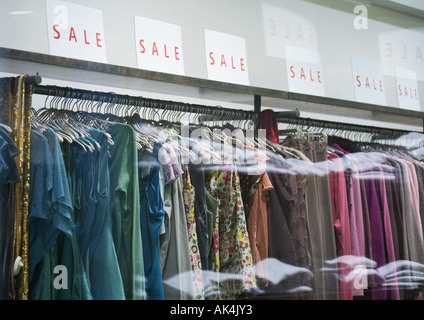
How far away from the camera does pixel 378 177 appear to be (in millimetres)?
2484

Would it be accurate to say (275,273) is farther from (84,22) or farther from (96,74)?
(84,22)

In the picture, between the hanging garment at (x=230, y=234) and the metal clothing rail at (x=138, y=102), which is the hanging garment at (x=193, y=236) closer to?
the hanging garment at (x=230, y=234)

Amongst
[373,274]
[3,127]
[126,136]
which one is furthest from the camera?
[373,274]

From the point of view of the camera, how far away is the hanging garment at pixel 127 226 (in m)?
1.85

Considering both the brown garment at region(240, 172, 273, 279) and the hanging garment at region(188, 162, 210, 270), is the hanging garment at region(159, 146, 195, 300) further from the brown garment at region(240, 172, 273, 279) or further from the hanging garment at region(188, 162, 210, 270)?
the brown garment at region(240, 172, 273, 279)

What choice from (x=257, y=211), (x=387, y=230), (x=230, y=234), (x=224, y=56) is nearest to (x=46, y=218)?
(x=230, y=234)

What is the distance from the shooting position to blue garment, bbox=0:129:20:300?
1.67 metres

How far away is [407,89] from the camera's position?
248 cm

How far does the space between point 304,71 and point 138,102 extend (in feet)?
2.10

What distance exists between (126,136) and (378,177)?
1073mm

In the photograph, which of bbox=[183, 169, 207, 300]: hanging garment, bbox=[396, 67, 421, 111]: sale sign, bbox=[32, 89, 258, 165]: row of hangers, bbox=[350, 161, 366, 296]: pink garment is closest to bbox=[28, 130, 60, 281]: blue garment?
bbox=[32, 89, 258, 165]: row of hangers
